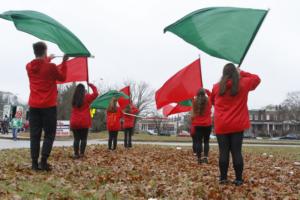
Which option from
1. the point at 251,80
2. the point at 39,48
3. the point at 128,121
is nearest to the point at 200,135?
the point at 251,80

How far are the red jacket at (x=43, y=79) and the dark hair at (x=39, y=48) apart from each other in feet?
0.45

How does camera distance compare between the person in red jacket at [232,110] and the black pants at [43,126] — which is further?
the black pants at [43,126]

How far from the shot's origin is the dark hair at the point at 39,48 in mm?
7934

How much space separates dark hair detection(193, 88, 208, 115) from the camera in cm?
1080

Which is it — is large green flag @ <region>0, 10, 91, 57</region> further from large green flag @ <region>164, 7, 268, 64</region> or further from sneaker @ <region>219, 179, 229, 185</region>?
sneaker @ <region>219, 179, 229, 185</region>

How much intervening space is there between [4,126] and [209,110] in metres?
38.0

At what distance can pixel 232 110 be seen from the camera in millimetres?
7258

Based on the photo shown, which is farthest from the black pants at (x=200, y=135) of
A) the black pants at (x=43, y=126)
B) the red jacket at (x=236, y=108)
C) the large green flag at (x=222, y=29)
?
the black pants at (x=43, y=126)

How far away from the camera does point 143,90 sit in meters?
99.8

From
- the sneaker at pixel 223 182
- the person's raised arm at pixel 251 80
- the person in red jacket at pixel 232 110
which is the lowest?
the sneaker at pixel 223 182

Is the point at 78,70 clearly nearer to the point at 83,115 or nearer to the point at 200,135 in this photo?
the point at 83,115

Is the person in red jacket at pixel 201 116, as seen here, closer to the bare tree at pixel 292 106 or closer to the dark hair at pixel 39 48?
the dark hair at pixel 39 48

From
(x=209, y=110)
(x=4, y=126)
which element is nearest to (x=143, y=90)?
(x=4, y=126)

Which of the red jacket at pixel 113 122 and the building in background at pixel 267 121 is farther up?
the building in background at pixel 267 121
